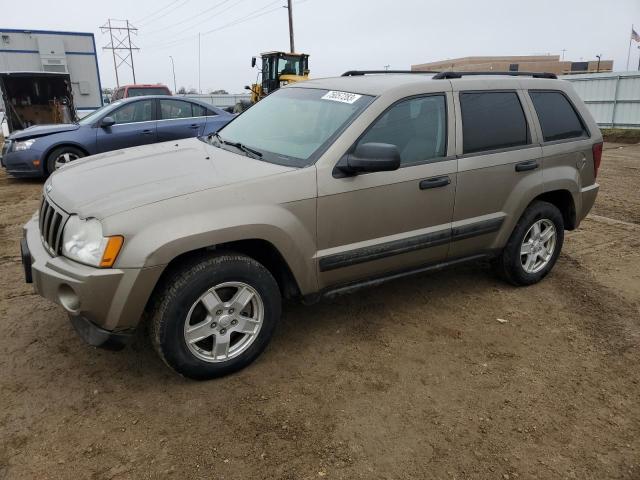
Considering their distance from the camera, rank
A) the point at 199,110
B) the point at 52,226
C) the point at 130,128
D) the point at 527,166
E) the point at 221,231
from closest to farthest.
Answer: the point at 221,231, the point at 52,226, the point at 527,166, the point at 130,128, the point at 199,110

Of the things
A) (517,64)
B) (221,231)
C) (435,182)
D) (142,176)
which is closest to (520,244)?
(435,182)

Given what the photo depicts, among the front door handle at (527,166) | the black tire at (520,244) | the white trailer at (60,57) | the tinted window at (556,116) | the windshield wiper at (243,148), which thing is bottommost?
the black tire at (520,244)

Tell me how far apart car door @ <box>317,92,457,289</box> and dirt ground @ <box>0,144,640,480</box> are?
1.88 feet

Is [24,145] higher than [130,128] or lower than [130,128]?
lower

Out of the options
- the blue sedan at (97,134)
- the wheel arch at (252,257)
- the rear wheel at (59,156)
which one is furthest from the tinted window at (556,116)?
the rear wheel at (59,156)

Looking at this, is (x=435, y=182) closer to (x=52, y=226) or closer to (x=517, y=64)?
(x=52, y=226)

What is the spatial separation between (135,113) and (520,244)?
7.11 metres

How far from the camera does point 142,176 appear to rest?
3027 millimetres

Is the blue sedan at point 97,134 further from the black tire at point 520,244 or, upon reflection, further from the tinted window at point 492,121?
the black tire at point 520,244

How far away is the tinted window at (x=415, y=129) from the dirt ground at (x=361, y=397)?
1.27 meters

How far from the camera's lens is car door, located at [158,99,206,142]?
891cm

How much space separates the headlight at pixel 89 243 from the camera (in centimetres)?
256

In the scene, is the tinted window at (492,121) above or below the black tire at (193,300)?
above

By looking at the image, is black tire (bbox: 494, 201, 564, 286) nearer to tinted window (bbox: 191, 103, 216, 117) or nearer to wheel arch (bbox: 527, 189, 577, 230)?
wheel arch (bbox: 527, 189, 577, 230)
